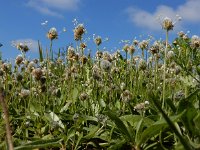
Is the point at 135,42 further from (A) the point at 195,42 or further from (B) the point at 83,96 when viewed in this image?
(B) the point at 83,96

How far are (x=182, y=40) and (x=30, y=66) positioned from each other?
214 centimetres

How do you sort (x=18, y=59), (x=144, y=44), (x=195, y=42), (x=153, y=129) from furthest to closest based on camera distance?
(x=144, y=44), (x=18, y=59), (x=195, y=42), (x=153, y=129)

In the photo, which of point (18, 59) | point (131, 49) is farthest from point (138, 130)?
point (131, 49)

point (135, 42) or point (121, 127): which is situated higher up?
point (135, 42)

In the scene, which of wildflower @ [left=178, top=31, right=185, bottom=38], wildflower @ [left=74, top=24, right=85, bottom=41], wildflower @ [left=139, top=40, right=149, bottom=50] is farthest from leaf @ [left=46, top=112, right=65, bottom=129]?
wildflower @ [left=178, top=31, right=185, bottom=38]

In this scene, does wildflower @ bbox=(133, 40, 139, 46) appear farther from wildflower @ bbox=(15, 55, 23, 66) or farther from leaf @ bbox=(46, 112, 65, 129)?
leaf @ bbox=(46, 112, 65, 129)

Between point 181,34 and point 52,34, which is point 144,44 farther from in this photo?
point 52,34

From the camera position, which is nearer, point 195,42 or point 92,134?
point 92,134

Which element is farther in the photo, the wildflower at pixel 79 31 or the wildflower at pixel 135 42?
the wildflower at pixel 135 42

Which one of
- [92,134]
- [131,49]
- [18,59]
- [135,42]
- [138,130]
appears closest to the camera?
[138,130]

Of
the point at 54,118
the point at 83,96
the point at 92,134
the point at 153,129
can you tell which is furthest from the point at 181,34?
the point at 153,129

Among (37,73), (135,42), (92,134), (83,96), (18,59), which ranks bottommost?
(92,134)

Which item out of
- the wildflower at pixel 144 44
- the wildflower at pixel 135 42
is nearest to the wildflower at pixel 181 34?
the wildflower at pixel 135 42

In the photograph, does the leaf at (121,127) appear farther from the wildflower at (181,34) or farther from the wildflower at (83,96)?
the wildflower at (181,34)
